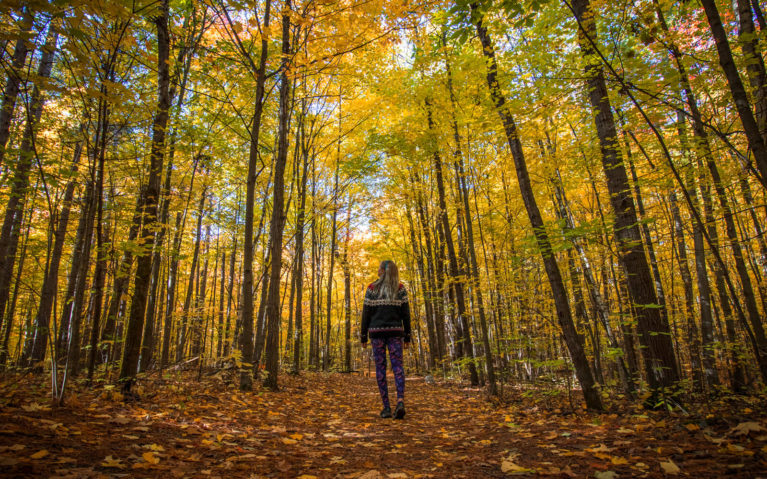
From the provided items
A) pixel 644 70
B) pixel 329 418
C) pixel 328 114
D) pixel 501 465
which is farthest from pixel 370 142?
pixel 501 465

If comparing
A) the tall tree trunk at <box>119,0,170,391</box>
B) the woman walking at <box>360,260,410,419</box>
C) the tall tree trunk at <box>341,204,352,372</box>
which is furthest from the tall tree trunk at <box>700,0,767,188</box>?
the tall tree trunk at <box>341,204,352,372</box>

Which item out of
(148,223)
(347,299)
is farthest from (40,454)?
(347,299)

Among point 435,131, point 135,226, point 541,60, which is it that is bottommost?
point 135,226

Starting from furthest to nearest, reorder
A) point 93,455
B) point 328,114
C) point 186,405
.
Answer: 1. point 328,114
2. point 186,405
3. point 93,455

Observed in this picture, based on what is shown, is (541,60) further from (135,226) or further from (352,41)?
(135,226)

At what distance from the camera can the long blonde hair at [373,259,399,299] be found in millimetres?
4895

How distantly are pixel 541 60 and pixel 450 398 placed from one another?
6673mm

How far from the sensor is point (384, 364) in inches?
184

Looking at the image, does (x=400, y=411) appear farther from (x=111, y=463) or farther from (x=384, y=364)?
(x=111, y=463)

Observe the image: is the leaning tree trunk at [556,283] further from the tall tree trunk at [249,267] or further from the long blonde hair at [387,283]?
the tall tree trunk at [249,267]

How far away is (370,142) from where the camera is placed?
10.2 meters

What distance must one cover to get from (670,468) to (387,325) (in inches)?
126

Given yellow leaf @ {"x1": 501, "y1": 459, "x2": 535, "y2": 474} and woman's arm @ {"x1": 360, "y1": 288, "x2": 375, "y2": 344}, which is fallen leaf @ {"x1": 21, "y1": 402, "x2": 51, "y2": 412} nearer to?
woman's arm @ {"x1": 360, "y1": 288, "x2": 375, "y2": 344}

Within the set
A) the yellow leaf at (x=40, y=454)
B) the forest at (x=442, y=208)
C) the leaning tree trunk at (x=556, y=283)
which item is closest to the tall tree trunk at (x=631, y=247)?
the forest at (x=442, y=208)
